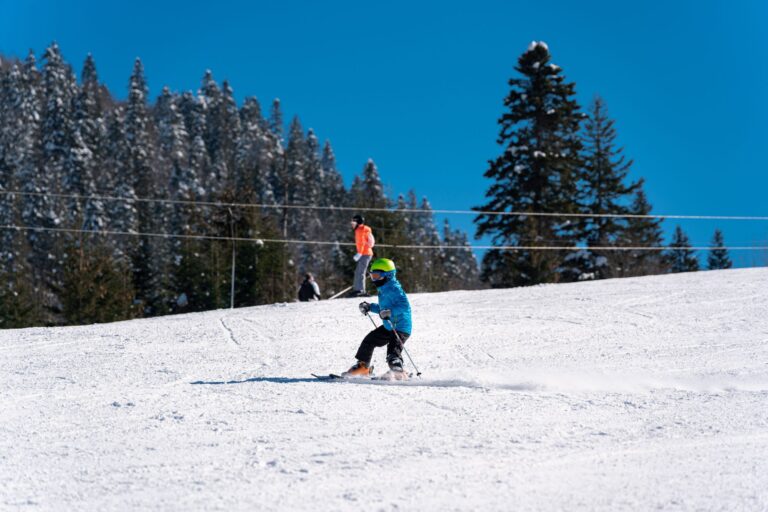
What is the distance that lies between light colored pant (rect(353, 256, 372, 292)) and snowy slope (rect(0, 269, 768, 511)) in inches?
143

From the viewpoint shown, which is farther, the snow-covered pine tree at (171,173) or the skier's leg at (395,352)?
the snow-covered pine tree at (171,173)

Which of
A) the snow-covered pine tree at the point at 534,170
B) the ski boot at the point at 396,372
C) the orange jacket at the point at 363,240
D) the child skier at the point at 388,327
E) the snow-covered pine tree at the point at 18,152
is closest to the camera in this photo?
the ski boot at the point at 396,372

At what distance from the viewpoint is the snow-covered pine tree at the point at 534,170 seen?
31.7 metres

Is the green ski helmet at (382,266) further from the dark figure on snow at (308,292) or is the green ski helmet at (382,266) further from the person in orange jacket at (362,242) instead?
the dark figure on snow at (308,292)

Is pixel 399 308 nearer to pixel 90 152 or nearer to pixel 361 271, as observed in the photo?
pixel 361 271

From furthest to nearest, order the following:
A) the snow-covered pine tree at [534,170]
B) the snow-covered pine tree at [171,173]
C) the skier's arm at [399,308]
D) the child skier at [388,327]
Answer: the snow-covered pine tree at [171,173], the snow-covered pine tree at [534,170], the skier's arm at [399,308], the child skier at [388,327]

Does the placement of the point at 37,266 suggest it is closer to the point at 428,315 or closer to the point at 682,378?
the point at 428,315

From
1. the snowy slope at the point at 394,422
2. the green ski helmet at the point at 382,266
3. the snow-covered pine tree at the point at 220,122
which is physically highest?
the snow-covered pine tree at the point at 220,122

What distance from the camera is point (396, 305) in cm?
875

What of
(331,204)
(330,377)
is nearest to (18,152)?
(331,204)

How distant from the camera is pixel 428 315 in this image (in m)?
15.2

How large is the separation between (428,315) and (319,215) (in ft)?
266

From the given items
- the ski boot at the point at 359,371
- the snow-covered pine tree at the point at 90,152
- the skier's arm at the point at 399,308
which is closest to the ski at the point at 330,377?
the ski boot at the point at 359,371

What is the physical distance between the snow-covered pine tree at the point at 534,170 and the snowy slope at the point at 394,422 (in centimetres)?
1868
